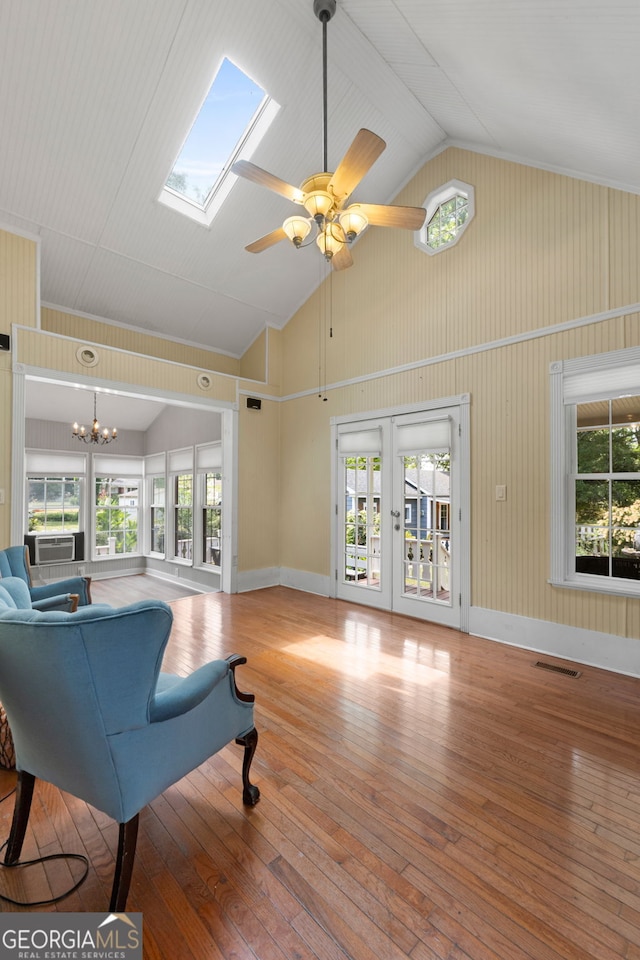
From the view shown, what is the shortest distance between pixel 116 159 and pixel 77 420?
15.2 feet

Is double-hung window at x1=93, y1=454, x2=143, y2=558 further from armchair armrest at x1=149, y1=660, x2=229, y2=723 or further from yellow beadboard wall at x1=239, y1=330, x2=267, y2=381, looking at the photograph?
armchair armrest at x1=149, y1=660, x2=229, y2=723

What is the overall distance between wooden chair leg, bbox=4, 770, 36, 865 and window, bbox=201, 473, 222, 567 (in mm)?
5179

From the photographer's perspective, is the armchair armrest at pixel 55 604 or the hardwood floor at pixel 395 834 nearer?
the hardwood floor at pixel 395 834

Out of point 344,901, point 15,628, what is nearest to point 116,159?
point 15,628

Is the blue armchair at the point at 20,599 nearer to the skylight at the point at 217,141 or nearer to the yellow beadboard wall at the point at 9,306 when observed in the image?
the yellow beadboard wall at the point at 9,306

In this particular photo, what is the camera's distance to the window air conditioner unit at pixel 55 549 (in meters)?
7.07

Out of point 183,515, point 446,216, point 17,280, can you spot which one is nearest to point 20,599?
point 17,280

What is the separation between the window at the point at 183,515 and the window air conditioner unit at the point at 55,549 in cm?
173

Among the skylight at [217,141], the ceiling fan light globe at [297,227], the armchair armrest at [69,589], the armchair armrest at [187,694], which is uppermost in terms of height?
the skylight at [217,141]

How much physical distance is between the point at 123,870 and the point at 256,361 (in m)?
5.99

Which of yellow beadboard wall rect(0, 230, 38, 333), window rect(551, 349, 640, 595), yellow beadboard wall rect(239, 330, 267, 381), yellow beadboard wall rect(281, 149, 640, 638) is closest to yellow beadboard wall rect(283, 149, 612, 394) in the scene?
yellow beadboard wall rect(281, 149, 640, 638)

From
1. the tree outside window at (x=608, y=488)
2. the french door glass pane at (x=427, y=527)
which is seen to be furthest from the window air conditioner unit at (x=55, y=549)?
the tree outside window at (x=608, y=488)

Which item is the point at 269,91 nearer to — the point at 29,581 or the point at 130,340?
the point at 130,340

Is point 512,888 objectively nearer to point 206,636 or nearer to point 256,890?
point 256,890
